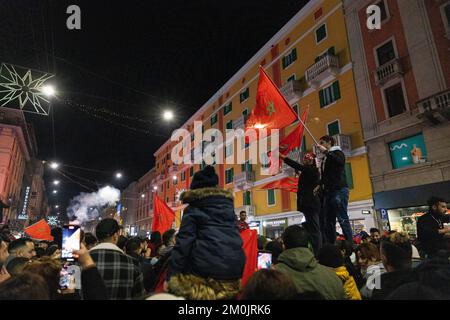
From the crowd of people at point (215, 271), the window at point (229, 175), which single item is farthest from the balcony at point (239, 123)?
the crowd of people at point (215, 271)

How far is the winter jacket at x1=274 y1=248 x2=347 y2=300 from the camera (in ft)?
8.93

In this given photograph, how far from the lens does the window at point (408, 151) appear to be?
13.9m

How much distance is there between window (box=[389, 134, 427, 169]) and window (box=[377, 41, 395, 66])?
4849 millimetres

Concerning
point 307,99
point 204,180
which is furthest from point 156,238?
point 307,99

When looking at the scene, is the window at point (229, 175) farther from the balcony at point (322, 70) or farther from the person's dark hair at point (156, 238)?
the person's dark hair at point (156, 238)

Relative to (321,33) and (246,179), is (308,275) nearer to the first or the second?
(321,33)

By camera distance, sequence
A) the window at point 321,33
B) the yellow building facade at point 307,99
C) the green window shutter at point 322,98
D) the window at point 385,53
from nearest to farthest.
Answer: the window at point 385,53 < the yellow building facade at point 307,99 < the green window shutter at point 322,98 < the window at point 321,33

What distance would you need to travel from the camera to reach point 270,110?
23.4 feet

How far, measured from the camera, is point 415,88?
14500 mm

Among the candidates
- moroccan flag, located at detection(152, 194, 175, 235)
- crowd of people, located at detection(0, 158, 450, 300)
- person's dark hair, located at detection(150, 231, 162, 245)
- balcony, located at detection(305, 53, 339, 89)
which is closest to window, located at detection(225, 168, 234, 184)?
balcony, located at detection(305, 53, 339, 89)

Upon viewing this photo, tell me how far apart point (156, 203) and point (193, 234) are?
30.5 feet

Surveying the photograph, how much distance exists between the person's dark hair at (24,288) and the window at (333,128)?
61.1 ft

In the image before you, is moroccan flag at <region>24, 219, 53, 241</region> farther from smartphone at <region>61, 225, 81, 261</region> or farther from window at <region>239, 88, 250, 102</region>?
window at <region>239, 88, 250, 102</region>

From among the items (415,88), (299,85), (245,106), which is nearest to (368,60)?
(415,88)
